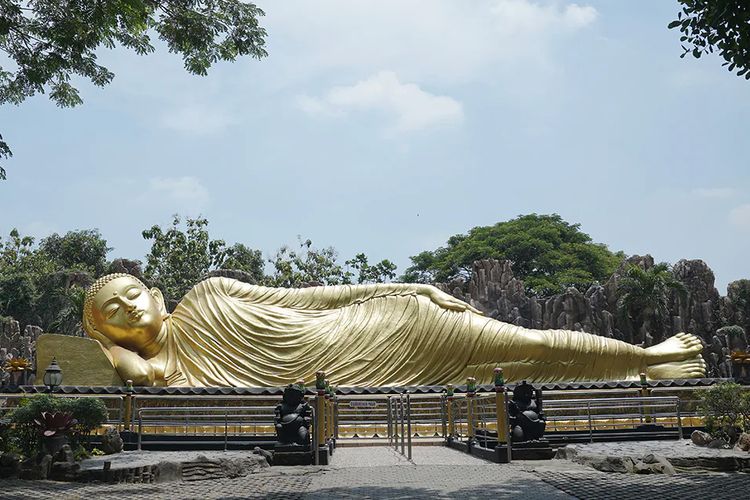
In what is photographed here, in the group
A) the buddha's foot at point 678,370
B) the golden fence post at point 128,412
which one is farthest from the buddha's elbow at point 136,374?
the buddha's foot at point 678,370

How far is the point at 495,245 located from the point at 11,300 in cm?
2095

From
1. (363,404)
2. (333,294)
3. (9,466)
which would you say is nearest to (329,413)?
(363,404)

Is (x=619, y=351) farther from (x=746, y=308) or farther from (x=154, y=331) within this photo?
(x=746, y=308)

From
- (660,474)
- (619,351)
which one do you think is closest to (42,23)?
(660,474)

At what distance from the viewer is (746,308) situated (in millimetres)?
23641

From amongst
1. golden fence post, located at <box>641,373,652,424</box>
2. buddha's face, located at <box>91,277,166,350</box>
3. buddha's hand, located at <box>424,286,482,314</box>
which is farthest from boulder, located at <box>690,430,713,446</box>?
buddha's face, located at <box>91,277,166,350</box>

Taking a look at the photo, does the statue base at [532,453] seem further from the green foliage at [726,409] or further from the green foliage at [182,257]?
the green foliage at [182,257]

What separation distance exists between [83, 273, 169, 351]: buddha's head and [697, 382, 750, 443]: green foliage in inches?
367

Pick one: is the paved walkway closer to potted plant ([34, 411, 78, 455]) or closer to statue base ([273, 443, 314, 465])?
statue base ([273, 443, 314, 465])

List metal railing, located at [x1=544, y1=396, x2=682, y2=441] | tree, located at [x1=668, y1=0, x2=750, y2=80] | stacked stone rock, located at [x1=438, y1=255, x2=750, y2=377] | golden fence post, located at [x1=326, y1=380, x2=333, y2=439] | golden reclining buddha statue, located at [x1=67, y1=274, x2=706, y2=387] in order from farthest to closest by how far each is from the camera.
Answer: stacked stone rock, located at [x1=438, y1=255, x2=750, y2=377] → golden reclining buddha statue, located at [x1=67, y1=274, x2=706, y2=387] → metal railing, located at [x1=544, y1=396, x2=682, y2=441] → golden fence post, located at [x1=326, y1=380, x2=333, y2=439] → tree, located at [x1=668, y1=0, x2=750, y2=80]

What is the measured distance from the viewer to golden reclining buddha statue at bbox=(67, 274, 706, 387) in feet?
44.2

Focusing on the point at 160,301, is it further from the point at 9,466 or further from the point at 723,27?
the point at 723,27

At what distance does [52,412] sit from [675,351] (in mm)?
10536

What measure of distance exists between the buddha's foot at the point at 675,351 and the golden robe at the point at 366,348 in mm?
337
